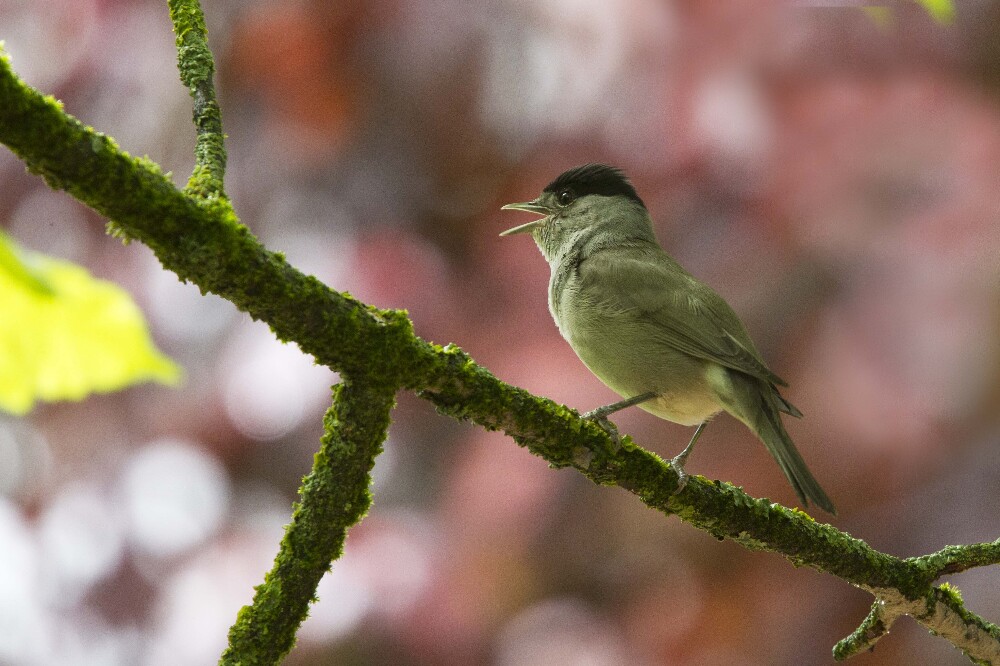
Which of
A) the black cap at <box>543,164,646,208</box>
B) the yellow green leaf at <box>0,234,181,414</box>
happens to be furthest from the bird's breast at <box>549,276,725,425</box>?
the yellow green leaf at <box>0,234,181,414</box>

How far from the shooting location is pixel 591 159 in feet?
16.0

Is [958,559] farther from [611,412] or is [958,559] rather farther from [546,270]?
[546,270]

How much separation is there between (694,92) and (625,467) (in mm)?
2708

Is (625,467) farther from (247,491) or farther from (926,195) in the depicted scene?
(247,491)

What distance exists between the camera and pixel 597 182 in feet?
14.6

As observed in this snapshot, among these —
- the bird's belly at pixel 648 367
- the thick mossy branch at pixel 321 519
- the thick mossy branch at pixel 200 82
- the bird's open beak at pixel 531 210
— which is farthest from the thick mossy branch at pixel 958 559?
the bird's open beak at pixel 531 210

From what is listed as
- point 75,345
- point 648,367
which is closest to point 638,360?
point 648,367

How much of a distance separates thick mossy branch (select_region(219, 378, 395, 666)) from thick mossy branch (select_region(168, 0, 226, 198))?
18.0 inches

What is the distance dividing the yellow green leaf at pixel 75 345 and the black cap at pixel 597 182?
3.54m

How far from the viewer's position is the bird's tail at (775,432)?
3084 millimetres

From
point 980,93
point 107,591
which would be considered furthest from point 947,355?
point 107,591

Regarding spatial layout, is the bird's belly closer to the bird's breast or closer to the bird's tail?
the bird's breast

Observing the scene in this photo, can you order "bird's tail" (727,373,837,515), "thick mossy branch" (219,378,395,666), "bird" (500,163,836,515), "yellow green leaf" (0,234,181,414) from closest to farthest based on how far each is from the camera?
"yellow green leaf" (0,234,181,414)
"thick mossy branch" (219,378,395,666)
"bird's tail" (727,373,837,515)
"bird" (500,163,836,515)

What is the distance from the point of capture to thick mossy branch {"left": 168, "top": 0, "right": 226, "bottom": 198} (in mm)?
1704
